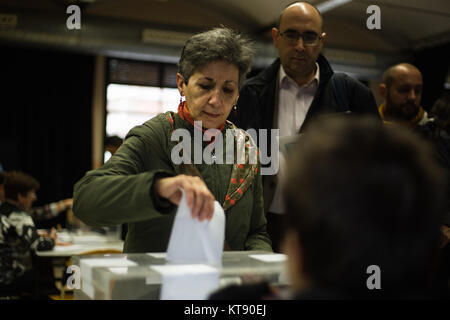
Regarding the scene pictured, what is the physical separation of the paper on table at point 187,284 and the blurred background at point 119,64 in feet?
18.8

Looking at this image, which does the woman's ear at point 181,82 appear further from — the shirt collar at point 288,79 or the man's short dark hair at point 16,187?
the man's short dark hair at point 16,187

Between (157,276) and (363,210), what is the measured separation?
0.39m

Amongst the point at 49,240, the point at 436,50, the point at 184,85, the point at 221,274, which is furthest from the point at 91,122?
the point at 221,274

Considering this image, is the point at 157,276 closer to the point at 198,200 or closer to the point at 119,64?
the point at 198,200

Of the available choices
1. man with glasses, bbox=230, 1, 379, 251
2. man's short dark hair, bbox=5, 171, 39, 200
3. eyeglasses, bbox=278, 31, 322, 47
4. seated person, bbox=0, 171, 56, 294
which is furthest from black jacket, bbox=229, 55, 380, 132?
man's short dark hair, bbox=5, 171, 39, 200

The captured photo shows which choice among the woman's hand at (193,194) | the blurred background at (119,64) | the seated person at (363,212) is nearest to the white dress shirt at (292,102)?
the woman's hand at (193,194)

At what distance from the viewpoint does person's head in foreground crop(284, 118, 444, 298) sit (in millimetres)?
566

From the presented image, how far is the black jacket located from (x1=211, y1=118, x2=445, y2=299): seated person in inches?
60.4

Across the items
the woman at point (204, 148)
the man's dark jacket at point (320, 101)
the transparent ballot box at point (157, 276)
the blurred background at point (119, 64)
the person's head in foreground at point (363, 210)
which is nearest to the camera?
the person's head in foreground at point (363, 210)

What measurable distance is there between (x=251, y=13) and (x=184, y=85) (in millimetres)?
5734

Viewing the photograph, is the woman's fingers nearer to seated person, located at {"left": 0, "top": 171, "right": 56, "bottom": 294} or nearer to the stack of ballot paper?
the stack of ballot paper

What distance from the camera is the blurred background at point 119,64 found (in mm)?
6512

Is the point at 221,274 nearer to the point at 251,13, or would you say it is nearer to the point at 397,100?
the point at 397,100

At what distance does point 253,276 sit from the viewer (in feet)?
2.83
